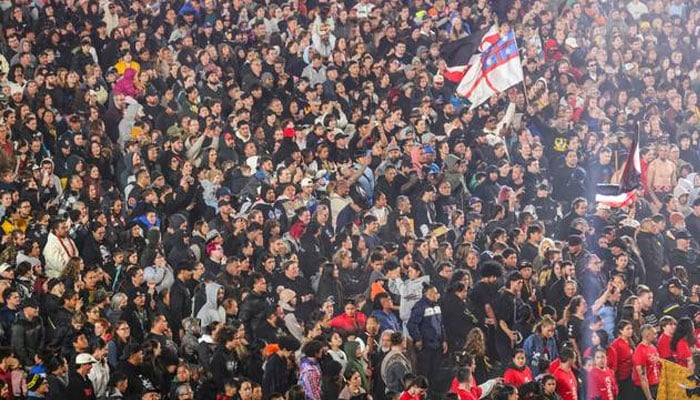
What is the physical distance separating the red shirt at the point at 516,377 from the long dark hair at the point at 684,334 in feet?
6.56

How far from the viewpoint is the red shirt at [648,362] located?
54.5 ft

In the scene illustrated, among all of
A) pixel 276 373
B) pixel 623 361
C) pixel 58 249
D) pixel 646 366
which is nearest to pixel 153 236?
pixel 58 249

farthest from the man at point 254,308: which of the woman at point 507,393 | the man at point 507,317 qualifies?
the woman at point 507,393

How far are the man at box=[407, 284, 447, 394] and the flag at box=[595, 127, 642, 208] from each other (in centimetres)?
460

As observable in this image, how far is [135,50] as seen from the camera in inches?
909

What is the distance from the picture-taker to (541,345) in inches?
663

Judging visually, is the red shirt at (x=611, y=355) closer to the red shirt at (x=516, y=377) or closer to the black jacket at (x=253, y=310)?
the red shirt at (x=516, y=377)

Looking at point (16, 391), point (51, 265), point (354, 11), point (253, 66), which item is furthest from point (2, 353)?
point (354, 11)

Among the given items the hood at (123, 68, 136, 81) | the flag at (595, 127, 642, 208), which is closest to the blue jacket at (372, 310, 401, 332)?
the flag at (595, 127, 642, 208)

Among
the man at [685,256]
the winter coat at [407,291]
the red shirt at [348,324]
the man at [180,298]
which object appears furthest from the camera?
the man at [685,256]

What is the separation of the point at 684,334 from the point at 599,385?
153cm

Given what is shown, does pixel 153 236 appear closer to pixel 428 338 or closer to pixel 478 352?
pixel 428 338

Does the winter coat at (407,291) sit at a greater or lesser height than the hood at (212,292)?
lesser

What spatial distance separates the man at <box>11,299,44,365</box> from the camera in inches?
619
